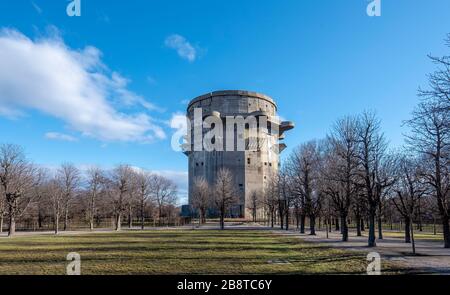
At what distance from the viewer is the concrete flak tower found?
101m

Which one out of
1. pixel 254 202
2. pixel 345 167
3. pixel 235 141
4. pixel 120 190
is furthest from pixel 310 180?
pixel 235 141

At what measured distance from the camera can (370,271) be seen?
536 inches

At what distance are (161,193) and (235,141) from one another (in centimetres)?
3093

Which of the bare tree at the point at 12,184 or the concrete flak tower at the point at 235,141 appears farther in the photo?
the concrete flak tower at the point at 235,141

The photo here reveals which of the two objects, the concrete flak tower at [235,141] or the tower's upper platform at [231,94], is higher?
the tower's upper platform at [231,94]

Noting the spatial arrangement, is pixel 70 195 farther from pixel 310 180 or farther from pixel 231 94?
pixel 231 94

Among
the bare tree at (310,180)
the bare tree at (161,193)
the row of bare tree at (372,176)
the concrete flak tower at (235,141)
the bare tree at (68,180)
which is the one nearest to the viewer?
the row of bare tree at (372,176)

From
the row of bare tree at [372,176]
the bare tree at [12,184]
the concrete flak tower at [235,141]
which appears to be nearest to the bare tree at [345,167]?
the row of bare tree at [372,176]

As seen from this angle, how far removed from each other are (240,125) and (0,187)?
6943 cm

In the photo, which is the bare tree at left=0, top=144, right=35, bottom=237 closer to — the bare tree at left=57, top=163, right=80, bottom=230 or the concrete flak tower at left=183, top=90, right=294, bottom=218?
the bare tree at left=57, top=163, right=80, bottom=230

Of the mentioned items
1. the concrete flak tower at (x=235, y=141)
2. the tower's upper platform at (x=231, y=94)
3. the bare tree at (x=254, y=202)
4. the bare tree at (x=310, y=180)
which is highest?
the tower's upper platform at (x=231, y=94)

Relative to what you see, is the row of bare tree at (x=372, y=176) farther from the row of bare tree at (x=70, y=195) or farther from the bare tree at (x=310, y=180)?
the row of bare tree at (x=70, y=195)

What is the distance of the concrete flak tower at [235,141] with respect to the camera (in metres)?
101
